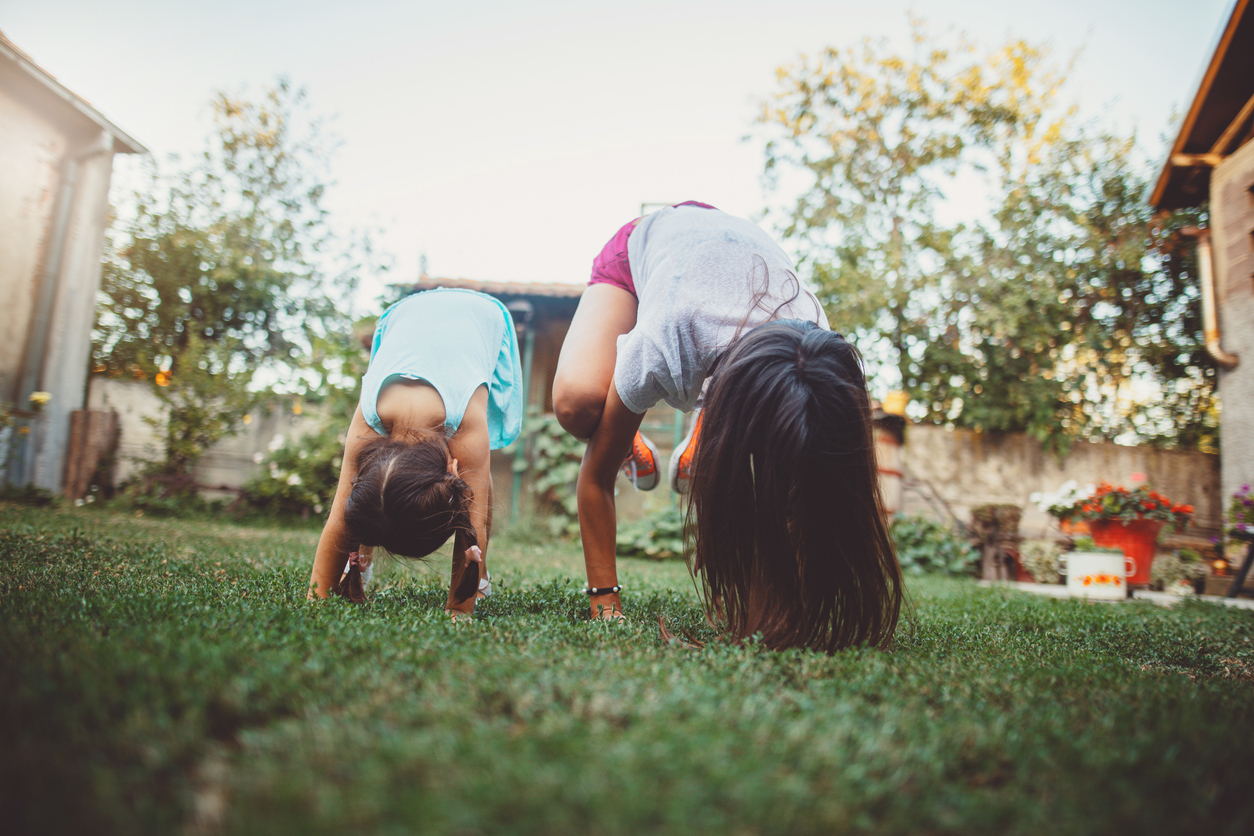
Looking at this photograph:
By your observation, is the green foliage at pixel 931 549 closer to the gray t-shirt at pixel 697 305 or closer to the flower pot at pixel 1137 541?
the flower pot at pixel 1137 541

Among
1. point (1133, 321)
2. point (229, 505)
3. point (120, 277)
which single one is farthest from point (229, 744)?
point (120, 277)

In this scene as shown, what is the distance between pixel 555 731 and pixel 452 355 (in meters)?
1.73

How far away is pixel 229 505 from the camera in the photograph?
24.8 feet

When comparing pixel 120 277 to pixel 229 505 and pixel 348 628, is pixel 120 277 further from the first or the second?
pixel 348 628

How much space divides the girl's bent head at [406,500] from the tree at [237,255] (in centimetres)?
982

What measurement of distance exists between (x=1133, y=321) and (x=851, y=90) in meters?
5.72

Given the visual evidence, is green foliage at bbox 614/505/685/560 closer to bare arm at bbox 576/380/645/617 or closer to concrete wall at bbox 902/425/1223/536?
concrete wall at bbox 902/425/1223/536

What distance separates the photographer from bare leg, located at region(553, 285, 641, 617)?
2.13 meters

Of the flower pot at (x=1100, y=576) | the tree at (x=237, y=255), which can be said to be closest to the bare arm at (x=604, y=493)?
the flower pot at (x=1100, y=576)

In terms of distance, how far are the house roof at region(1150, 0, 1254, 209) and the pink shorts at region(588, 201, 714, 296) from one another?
23.2 feet

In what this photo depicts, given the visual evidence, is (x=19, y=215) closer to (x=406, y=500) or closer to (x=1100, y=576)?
(x=406, y=500)

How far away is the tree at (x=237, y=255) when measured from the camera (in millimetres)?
12672

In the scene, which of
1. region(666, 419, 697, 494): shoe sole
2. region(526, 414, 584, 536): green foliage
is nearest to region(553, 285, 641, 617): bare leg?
region(666, 419, 697, 494): shoe sole

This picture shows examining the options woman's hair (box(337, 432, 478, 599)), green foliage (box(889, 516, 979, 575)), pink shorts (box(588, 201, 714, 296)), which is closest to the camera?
woman's hair (box(337, 432, 478, 599))
